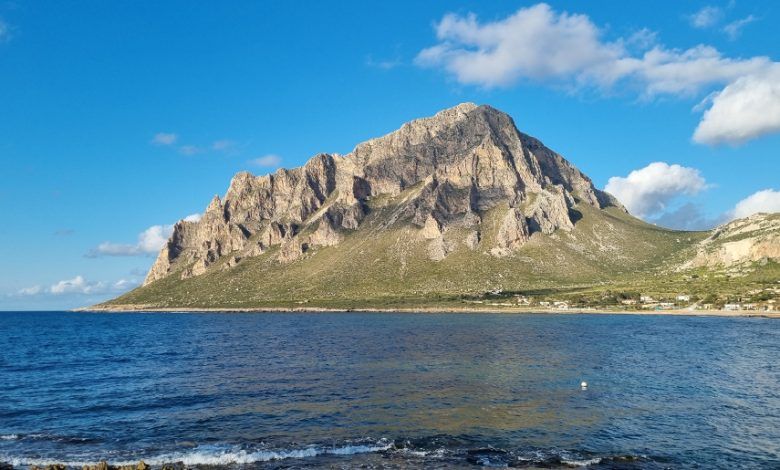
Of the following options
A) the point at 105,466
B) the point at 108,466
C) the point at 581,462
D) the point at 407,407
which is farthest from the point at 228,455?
the point at 581,462

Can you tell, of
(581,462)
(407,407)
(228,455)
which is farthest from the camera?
(407,407)

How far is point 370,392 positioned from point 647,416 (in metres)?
24.7

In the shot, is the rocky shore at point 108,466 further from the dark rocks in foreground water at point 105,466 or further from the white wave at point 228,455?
the white wave at point 228,455

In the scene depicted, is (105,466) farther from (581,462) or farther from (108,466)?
(581,462)

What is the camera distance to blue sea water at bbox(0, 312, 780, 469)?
34.1 m

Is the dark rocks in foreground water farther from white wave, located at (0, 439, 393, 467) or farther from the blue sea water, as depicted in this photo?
the blue sea water

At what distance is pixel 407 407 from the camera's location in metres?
46.1

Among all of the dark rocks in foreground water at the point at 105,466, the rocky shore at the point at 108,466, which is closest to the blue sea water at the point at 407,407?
the rocky shore at the point at 108,466

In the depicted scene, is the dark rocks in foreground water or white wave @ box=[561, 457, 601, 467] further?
white wave @ box=[561, 457, 601, 467]

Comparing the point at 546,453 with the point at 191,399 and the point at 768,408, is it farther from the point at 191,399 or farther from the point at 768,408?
the point at 191,399

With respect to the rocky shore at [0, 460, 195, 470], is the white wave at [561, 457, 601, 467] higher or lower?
lower

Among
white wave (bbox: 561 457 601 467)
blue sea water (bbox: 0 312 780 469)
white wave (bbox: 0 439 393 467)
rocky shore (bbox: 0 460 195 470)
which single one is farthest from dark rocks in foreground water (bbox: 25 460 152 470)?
white wave (bbox: 561 457 601 467)

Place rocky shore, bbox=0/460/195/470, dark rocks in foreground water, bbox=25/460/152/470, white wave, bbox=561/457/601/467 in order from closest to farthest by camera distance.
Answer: dark rocks in foreground water, bbox=25/460/152/470 → rocky shore, bbox=0/460/195/470 → white wave, bbox=561/457/601/467

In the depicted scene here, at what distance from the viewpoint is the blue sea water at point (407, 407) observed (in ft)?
112
